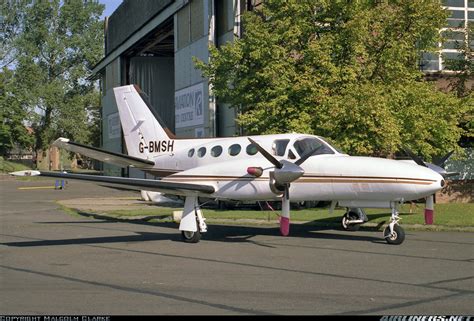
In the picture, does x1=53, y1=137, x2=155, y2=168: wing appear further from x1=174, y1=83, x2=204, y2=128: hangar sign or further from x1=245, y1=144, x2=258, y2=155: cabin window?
x1=174, y1=83, x2=204, y2=128: hangar sign

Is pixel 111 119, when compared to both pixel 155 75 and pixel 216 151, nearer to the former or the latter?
pixel 155 75

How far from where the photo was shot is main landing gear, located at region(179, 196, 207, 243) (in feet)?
52.5

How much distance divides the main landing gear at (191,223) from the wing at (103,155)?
3321 mm

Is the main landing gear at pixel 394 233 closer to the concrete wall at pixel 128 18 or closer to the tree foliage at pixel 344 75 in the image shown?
the tree foliage at pixel 344 75

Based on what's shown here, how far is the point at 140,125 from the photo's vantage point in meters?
21.5

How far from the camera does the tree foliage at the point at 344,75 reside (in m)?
23.4

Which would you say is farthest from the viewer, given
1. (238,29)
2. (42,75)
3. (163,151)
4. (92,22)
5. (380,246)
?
(92,22)

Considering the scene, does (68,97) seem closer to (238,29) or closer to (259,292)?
(238,29)

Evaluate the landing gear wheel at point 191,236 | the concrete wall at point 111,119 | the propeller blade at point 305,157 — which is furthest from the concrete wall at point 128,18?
the landing gear wheel at point 191,236

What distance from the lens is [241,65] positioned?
26.5 m

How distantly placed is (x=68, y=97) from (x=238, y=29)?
219ft

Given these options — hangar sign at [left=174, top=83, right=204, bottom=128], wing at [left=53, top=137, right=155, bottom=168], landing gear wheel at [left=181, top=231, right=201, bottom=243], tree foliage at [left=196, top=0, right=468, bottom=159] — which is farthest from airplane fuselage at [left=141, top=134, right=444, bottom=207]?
hangar sign at [left=174, top=83, right=204, bottom=128]

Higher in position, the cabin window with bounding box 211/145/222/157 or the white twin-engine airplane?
the cabin window with bounding box 211/145/222/157

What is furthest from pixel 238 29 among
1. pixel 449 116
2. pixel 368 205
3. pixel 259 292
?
pixel 259 292
